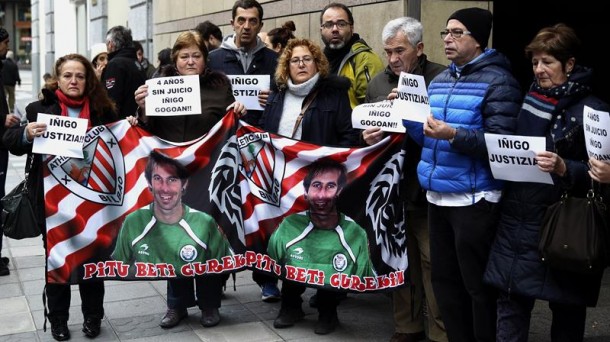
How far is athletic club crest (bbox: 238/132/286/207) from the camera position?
5566 mm

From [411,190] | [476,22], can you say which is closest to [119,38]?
[411,190]

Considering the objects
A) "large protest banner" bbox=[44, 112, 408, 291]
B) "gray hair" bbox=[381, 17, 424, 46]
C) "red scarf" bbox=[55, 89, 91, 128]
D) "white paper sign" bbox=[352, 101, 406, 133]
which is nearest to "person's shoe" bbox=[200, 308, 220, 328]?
"large protest banner" bbox=[44, 112, 408, 291]

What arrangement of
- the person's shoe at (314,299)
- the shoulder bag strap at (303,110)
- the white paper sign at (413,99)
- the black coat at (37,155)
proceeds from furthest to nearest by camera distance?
the person's shoe at (314,299) → the shoulder bag strap at (303,110) → the black coat at (37,155) → the white paper sign at (413,99)

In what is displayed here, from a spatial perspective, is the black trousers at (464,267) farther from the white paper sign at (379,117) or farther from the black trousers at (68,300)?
the black trousers at (68,300)

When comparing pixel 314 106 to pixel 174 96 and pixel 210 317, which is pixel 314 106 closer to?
pixel 174 96

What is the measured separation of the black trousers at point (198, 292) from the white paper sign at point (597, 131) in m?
2.85

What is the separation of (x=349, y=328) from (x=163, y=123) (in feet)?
6.29

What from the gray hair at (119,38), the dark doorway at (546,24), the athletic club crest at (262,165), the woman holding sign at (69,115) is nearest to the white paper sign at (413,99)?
the athletic club crest at (262,165)

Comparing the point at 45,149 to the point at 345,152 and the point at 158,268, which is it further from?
the point at 345,152

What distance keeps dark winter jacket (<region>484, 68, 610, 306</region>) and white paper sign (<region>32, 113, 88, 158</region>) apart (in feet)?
8.86

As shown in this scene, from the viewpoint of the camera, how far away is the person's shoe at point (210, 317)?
5773 millimetres

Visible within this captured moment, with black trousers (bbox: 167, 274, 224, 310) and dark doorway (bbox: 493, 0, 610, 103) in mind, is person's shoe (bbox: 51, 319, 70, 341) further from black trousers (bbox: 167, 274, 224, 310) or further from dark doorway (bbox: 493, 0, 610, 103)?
dark doorway (bbox: 493, 0, 610, 103)

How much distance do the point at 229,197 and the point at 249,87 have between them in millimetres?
992

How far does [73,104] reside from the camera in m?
5.49
